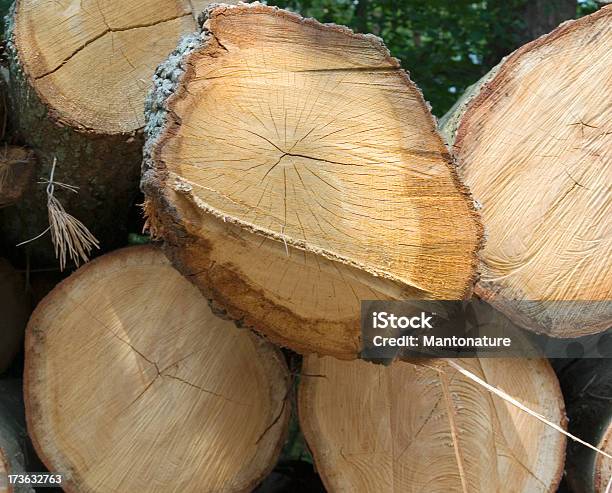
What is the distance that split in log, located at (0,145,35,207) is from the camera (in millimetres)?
1632

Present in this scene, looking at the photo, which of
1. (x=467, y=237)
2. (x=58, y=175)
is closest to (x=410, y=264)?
(x=467, y=237)

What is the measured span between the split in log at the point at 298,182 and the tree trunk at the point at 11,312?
2.95 ft

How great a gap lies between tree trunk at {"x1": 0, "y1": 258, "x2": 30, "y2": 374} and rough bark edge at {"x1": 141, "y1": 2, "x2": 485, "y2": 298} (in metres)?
0.90

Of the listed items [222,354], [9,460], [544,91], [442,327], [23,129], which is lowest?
[9,460]

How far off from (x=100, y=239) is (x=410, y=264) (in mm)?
992

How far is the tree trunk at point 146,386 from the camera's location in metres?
1.54

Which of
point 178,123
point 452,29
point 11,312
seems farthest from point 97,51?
point 452,29

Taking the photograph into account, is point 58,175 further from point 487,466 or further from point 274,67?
point 487,466

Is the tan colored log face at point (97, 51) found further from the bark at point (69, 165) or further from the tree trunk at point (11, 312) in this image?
the tree trunk at point (11, 312)

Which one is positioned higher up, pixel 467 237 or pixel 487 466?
pixel 467 237

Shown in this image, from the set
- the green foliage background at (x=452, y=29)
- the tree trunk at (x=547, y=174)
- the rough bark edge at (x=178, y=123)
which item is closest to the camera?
the rough bark edge at (x=178, y=123)

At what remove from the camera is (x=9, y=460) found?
60.1 inches

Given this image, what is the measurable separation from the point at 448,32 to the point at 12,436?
96.5 inches

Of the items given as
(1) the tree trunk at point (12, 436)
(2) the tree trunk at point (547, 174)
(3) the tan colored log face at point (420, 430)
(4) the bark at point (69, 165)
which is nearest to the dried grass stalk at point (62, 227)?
(4) the bark at point (69, 165)
